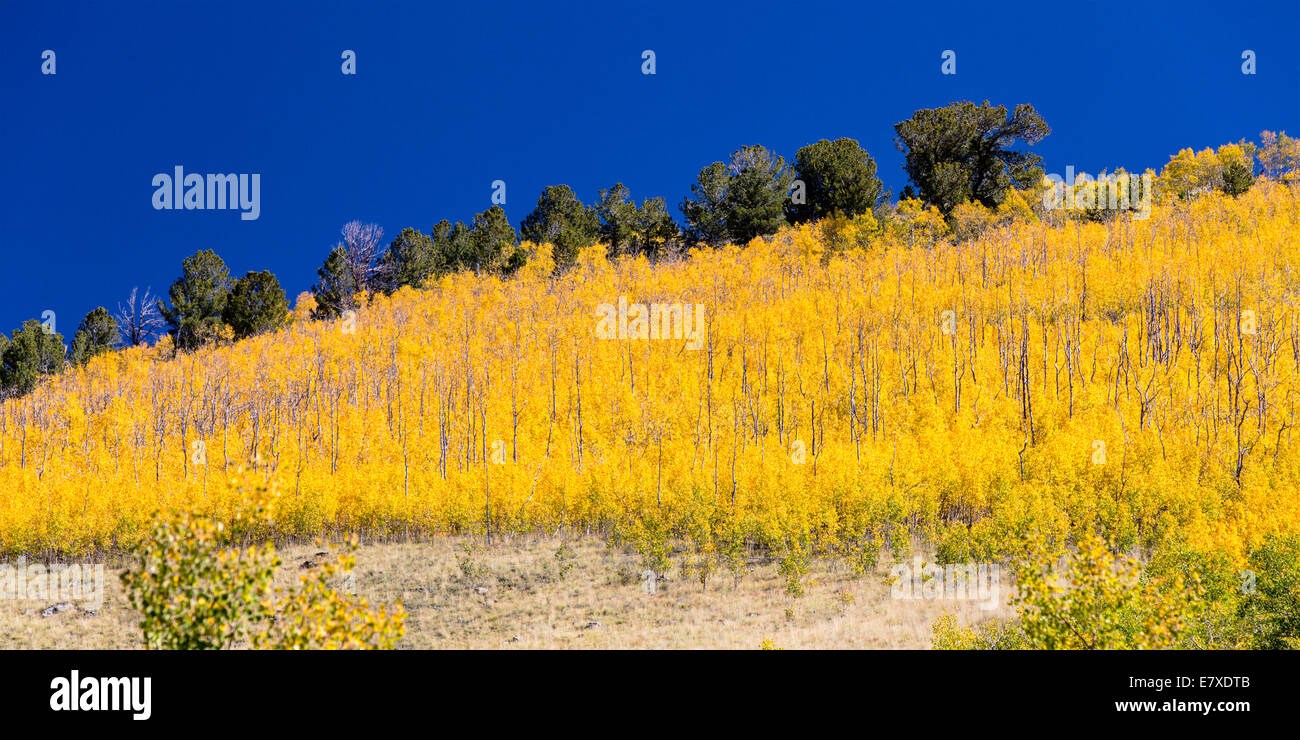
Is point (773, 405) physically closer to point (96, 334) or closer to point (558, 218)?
point (558, 218)

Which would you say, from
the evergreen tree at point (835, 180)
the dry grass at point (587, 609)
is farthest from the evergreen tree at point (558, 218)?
the dry grass at point (587, 609)

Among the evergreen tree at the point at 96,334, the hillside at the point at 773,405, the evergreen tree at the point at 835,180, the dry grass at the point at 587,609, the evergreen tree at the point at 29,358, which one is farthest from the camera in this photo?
the evergreen tree at the point at 835,180

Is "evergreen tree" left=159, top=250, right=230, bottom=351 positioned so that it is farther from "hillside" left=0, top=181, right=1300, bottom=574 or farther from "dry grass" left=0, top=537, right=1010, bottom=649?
"dry grass" left=0, top=537, right=1010, bottom=649

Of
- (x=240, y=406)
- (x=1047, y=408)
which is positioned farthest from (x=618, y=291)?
(x=1047, y=408)

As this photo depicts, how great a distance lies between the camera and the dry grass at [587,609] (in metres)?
32.6

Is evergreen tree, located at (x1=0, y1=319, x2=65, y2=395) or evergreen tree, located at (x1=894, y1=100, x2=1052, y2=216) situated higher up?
evergreen tree, located at (x1=894, y1=100, x2=1052, y2=216)

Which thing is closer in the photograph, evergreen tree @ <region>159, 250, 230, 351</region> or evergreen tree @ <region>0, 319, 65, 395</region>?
evergreen tree @ <region>0, 319, 65, 395</region>

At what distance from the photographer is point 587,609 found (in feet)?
125

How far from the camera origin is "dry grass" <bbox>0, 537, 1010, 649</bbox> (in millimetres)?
32562

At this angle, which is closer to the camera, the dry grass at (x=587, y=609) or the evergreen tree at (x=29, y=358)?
the dry grass at (x=587, y=609)

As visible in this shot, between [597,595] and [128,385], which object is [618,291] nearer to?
[128,385]

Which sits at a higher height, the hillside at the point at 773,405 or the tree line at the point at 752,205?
the tree line at the point at 752,205

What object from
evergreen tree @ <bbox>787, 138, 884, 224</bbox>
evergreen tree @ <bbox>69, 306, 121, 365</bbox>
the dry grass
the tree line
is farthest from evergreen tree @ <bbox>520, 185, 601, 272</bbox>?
the dry grass

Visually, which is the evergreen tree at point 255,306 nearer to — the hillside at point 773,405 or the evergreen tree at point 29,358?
the hillside at point 773,405
